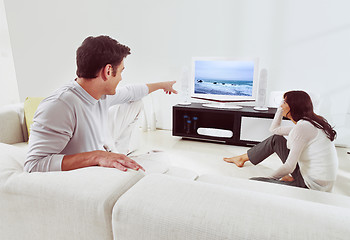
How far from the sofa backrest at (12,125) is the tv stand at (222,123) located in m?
1.80

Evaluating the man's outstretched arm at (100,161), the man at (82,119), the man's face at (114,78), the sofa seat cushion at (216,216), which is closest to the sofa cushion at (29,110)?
the man at (82,119)

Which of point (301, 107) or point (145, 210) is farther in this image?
point (301, 107)

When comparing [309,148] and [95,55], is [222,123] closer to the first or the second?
[309,148]

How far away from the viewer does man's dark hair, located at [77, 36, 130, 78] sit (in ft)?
4.11

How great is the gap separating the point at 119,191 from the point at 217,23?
3230mm

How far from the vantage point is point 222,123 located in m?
3.57

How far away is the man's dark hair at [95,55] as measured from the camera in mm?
1252

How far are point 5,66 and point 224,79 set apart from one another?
3.80 m

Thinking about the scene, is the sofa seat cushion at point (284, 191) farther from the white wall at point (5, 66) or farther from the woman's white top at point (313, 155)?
the white wall at point (5, 66)

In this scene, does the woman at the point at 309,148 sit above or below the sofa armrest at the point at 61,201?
below

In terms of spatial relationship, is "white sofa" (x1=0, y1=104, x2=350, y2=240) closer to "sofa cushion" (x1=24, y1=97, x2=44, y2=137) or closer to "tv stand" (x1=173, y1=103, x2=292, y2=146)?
"sofa cushion" (x1=24, y1=97, x2=44, y2=137)

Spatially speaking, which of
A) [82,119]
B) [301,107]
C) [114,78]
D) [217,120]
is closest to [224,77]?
[217,120]

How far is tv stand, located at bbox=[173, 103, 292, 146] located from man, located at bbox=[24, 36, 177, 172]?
1.88m

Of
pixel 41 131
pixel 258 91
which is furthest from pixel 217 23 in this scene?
pixel 41 131
